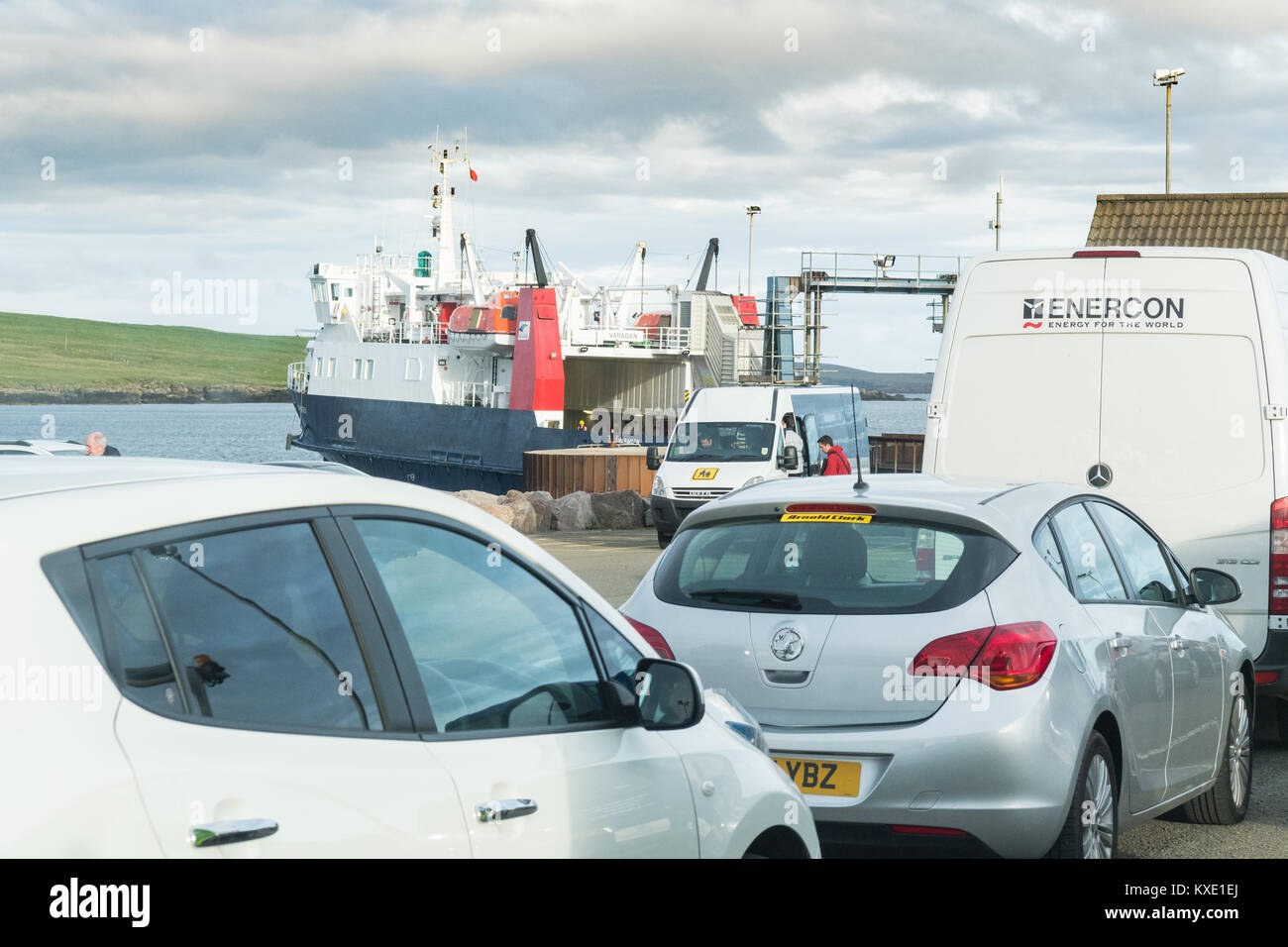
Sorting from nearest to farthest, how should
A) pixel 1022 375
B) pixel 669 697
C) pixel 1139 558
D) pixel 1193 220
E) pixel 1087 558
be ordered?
pixel 669 697 < pixel 1087 558 < pixel 1139 558 < pixel 1022 375 < pixel 1193 220

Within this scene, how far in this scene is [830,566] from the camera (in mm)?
5242

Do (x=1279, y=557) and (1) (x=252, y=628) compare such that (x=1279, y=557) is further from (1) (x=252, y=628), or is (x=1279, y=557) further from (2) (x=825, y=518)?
(1) (x=252, y=628)

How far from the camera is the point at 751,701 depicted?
5.00 meters

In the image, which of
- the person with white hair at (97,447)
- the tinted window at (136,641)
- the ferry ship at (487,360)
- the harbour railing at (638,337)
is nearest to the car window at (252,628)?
the tinted window at (136,641)

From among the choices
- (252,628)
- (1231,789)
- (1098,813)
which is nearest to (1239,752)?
(1231,789)

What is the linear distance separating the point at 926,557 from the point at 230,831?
340 cm

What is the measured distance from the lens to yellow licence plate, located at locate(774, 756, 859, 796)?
4.80 meters

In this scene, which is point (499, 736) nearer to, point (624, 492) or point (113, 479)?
point (113, 479)

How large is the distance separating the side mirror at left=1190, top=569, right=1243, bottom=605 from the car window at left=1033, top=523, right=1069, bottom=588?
1.37m

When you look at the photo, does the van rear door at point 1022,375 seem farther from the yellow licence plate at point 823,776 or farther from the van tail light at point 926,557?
the yellow licence plate at point 823,776

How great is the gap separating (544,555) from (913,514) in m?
2.34

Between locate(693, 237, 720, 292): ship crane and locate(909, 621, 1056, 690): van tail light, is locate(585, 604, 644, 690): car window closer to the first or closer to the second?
locate(909, 621, 1056, 690): van tail light

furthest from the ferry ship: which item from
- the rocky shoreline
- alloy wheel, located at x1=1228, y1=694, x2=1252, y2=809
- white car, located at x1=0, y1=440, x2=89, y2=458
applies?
the rocky shoreline
